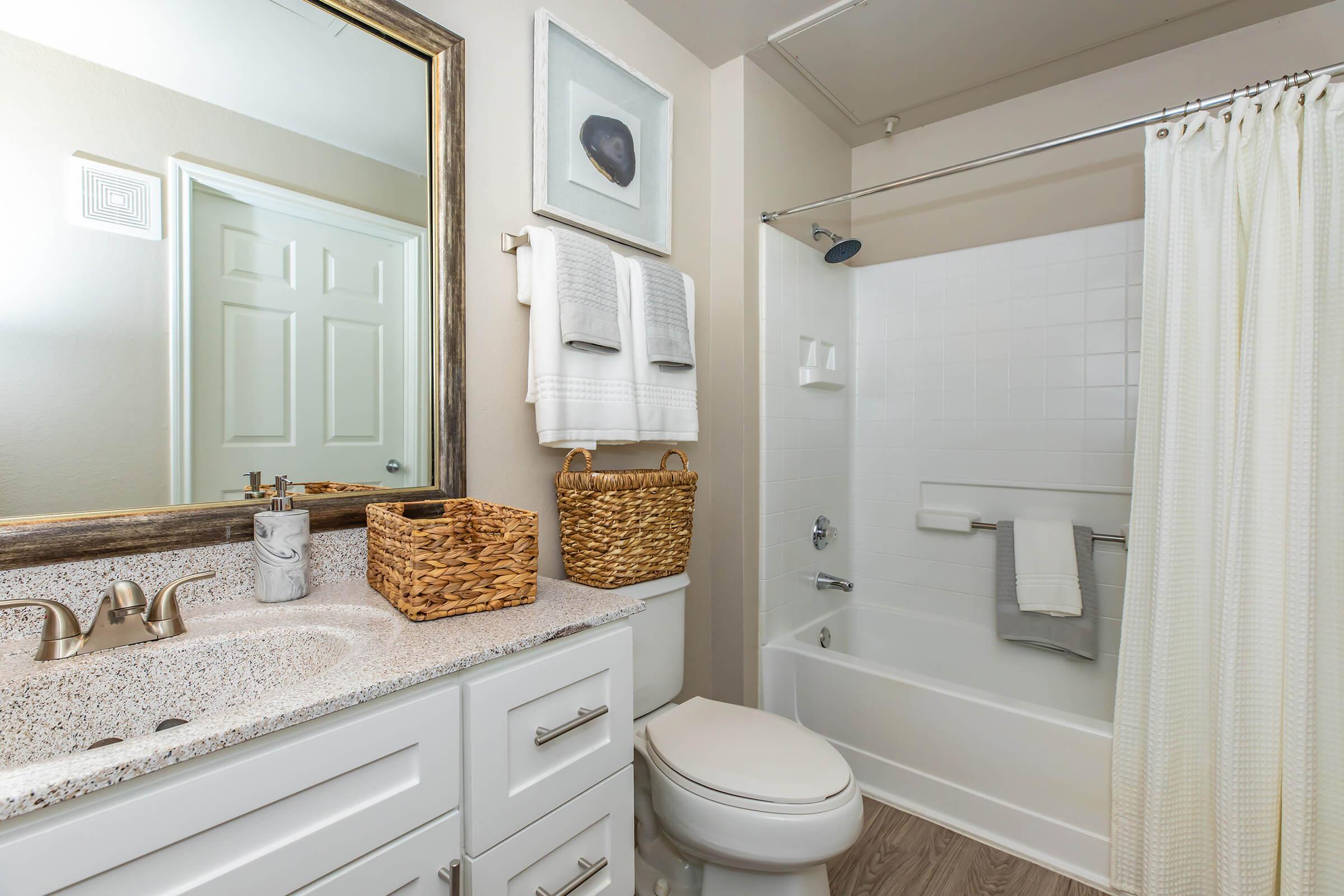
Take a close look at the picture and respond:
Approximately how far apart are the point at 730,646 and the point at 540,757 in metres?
1.17

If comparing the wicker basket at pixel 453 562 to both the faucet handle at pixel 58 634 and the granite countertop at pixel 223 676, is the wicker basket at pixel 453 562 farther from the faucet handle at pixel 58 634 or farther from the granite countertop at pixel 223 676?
the faucet handle at pixel 58 634

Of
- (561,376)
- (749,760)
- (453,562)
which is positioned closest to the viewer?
(453,562)

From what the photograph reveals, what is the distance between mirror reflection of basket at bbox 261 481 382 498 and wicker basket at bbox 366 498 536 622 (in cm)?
10

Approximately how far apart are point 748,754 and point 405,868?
2.30 feet

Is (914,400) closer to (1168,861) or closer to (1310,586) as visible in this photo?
(1310,586)

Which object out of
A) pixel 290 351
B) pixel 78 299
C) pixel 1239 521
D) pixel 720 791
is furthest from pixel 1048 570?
pixel 78 299

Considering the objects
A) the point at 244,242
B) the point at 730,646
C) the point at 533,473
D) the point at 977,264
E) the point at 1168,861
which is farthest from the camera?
the point at 977,264

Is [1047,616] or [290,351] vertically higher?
[290,351]

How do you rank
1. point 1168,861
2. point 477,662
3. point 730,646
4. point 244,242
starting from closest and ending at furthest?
point 477,662
point 244,242
point 1168,861
point 730,646

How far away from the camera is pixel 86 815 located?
52cm

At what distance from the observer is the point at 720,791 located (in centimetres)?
116

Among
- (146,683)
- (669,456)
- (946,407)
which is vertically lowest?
(146,683)

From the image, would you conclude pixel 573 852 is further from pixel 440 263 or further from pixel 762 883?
pixel 440 263

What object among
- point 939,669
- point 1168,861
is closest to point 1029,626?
point 939,669
